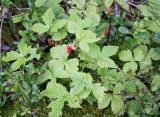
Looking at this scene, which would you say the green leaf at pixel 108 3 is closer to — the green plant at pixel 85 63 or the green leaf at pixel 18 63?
the green plant at pixel 85 63

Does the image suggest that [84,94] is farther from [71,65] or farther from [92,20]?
[92,20]

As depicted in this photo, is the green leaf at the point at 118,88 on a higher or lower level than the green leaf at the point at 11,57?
lower

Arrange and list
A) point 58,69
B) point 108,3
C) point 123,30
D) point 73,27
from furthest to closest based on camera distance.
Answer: point 108,3 → point 123,30 → point 73,27 → point 58,69

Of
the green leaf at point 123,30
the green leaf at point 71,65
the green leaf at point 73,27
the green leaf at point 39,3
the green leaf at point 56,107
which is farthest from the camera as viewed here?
the green leaf at point 39,3

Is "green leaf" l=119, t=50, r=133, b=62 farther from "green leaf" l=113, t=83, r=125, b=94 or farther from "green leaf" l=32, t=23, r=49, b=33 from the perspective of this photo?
"green leaf" l=32, t=23, r=49, b=33

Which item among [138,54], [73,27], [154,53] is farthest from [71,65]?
[154,53]

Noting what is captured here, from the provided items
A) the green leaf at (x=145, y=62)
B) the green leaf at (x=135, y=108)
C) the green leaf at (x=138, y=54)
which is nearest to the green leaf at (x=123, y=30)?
the green leaf at (x=138, y=54)

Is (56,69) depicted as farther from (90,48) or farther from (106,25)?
(106,25)
